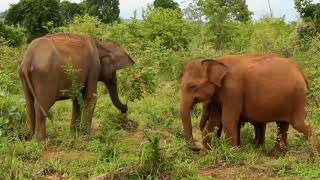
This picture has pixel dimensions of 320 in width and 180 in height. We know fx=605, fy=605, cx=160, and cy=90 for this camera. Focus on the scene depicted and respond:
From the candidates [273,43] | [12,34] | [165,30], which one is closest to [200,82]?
[273,43]

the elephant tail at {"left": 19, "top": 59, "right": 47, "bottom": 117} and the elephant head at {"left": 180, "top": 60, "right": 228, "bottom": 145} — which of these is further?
the elephant tail at {"left": 19, "top": 59, "right": 47, "bottom": 117}

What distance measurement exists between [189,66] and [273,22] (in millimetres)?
10578

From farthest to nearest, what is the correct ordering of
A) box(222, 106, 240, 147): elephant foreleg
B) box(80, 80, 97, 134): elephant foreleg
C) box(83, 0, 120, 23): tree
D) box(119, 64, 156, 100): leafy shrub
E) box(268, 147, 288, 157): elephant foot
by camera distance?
box(83, 0, 120, 23): tree → box(119, 64, 156, 100): leafy shrub → box(80, 80, 97, 134): elephant foreleg → box(222, 106, 240, 147): elephant foreleg → box(268, 147, 288, 157): elephant foot

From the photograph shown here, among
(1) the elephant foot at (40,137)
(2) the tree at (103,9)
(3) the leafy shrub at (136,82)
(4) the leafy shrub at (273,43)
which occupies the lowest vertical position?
(1) the elephant foot at (40,137)

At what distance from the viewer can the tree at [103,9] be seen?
31097 millimetres

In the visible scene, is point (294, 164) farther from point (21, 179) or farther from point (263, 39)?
point (263, 39)

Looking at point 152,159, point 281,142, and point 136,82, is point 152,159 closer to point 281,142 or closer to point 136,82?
point 281,142

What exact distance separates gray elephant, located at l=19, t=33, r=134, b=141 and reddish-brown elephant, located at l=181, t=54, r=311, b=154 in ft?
4.73

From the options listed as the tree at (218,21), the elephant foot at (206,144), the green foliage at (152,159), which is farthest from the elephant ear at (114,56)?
the tree at (218,21)

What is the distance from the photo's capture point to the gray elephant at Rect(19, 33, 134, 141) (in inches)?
283

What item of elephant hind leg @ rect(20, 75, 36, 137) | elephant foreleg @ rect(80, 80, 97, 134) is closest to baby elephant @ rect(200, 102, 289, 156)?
elephant foreleg @ rect(80, 80, 97, 134)

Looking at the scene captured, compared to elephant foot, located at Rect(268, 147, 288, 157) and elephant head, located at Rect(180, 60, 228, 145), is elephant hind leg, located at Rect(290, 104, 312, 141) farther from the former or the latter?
elephant head, located at Rect(180, 60, 228, 145)

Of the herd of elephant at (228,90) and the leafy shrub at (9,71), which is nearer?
the herd of elephant at (228,90)

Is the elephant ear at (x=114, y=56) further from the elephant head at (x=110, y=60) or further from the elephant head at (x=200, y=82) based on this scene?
the elephant head at (x=200, y=82)
